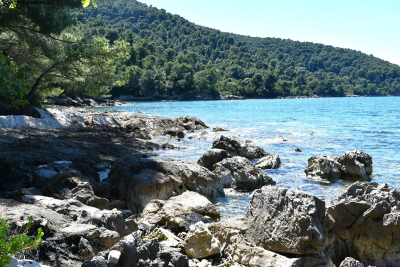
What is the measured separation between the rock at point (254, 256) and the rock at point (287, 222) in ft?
0.50

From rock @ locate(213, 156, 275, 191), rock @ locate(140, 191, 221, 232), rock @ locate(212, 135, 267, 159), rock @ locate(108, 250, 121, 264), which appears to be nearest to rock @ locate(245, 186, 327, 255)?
rock @ locate(140, 191, 221, 232)

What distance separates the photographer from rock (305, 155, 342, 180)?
520 inches

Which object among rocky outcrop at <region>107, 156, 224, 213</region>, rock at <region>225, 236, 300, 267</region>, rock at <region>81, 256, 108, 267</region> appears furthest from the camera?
rocky outcrop at <region>107, 156, 224, 213</region>

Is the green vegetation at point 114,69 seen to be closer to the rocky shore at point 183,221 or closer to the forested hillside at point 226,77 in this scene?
the forested hillside at point 226,77

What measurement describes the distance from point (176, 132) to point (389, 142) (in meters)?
14.9

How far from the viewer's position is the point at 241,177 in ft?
39.3

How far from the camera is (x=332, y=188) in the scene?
1195 cm

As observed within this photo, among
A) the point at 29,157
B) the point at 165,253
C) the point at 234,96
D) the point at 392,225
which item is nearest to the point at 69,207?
the point at 165,253

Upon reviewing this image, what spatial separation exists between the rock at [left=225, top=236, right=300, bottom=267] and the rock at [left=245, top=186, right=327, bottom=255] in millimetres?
153

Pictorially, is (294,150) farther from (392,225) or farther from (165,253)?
(165,253)

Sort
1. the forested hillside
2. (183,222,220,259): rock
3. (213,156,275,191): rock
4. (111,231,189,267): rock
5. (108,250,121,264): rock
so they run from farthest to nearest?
the forested hillside → (213,156,275,191): rock → (183,222,220,259): rock → (111,231,189,267): rock → (108,250,121,264): rock

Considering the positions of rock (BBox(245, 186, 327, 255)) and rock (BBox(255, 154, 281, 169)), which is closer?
rock (BBox(245, 186, 327, 255))

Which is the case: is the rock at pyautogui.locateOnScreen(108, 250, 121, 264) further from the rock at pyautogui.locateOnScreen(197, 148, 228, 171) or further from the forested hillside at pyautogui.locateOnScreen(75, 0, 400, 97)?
the forested hillside at pyautogui.locateOnScreen(75, 0, 400, 97)

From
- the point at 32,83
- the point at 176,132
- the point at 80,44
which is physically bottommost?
the point at 176,132
